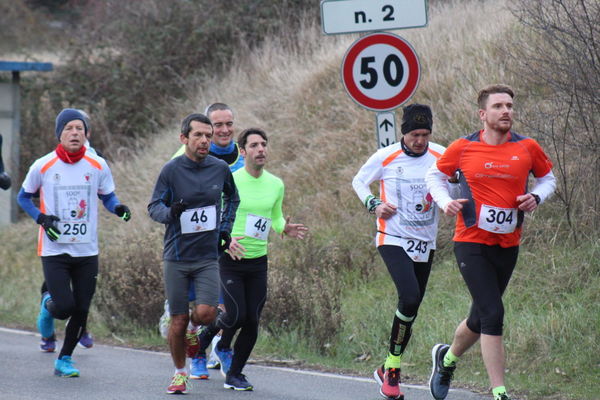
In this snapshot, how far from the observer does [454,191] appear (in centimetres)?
778

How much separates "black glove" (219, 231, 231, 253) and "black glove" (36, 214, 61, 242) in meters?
1.56

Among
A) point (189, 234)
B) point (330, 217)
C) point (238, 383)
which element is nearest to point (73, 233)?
point (189, 234)

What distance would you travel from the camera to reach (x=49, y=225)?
920cm

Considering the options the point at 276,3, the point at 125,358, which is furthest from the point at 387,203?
the point at 276,3

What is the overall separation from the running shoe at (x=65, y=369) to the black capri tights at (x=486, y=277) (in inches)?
141

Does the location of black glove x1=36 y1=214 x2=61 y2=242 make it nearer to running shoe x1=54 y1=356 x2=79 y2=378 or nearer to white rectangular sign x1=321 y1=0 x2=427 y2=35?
running shoe x1=54 y1=356 x2=79 y2=378

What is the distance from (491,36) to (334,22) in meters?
7.08

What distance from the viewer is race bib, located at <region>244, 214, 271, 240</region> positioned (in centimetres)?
898

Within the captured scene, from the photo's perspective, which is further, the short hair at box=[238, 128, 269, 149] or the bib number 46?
the bib number 46

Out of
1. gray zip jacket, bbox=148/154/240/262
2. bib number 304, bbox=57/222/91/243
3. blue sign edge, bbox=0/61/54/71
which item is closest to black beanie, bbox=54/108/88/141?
bib number 304, bbox=57/222/91/243

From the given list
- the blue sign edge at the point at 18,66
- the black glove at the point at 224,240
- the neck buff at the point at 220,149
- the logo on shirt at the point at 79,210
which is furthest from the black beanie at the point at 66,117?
the blue sign edge at the point at 18,66

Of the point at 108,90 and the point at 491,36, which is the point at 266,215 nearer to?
the point at 491,36

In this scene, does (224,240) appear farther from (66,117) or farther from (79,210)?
(66,117)

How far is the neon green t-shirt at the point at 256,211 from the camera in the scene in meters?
8.97
